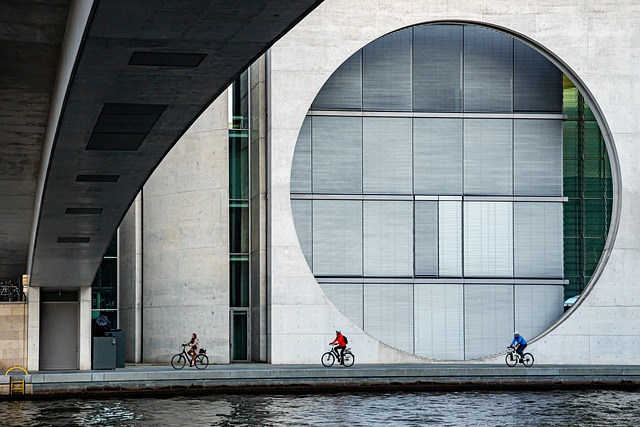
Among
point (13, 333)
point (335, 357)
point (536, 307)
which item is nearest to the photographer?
point (13, 333)

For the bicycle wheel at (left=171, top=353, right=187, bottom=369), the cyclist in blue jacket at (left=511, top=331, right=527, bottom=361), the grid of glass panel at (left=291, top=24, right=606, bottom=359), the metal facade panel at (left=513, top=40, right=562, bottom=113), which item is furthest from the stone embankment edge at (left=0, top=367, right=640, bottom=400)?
the metal facade panel at (left=513, top=40, right=562, bottom=113)

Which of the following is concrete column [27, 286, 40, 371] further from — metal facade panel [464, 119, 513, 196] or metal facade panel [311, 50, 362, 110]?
metal facade panel [464, 119, 513, 196]

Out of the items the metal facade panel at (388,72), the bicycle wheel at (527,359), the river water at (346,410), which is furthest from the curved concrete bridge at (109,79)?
the metal facade panel at (388,72)

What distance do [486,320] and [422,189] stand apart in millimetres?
5431

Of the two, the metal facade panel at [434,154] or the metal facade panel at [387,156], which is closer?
the metal facade panel at [387,156]

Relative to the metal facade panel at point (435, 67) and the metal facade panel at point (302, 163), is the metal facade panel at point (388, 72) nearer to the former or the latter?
the metal facade panel at point (435, 67)

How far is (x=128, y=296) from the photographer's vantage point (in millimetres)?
42656

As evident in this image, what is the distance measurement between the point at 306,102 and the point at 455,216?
23.5 feet

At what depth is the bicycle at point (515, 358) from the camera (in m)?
37.5

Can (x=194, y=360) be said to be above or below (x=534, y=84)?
below

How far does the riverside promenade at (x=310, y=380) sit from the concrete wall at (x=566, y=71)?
20.7 ft

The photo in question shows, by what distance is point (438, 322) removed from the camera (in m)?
40.5

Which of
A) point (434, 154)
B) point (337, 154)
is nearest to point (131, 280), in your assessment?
point (337, 154)

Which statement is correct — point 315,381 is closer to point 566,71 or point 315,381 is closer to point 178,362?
point 178,362
